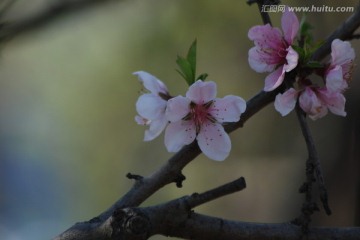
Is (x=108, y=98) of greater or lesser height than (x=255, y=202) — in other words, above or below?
above

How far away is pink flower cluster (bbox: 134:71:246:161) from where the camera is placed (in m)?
0.72

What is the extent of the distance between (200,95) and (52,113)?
2073 mm

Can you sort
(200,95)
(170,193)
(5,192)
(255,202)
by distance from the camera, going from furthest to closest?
(5,192) → (170,193) → (255,202) → (200,95)

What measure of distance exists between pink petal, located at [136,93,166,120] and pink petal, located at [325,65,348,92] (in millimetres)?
186

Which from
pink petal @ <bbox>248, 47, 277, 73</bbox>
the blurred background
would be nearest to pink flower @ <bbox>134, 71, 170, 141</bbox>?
pink petal @ <bbox>248, 47, 277, 73</bbox>

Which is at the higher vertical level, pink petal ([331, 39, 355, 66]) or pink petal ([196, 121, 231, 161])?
pink petal ([331, 39, 355, 66])

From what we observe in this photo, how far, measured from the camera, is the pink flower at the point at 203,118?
0.72 meters

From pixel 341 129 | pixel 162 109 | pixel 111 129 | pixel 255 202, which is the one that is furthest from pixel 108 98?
pixel 162 109

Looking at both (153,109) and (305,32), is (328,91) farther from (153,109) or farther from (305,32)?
(153,109)

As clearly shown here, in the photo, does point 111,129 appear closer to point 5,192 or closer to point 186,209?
point 5,192

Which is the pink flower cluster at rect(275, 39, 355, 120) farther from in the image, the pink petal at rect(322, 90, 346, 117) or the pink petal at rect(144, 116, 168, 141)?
the pink petal at rect(144, 116, 168, 141)

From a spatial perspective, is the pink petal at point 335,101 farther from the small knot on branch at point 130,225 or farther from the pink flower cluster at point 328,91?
the small knot on branch at point 130,225

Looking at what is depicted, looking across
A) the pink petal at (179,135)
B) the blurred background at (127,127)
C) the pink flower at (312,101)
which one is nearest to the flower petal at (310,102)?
the pink flower at (312,101)

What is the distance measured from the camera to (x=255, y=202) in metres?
1.88
